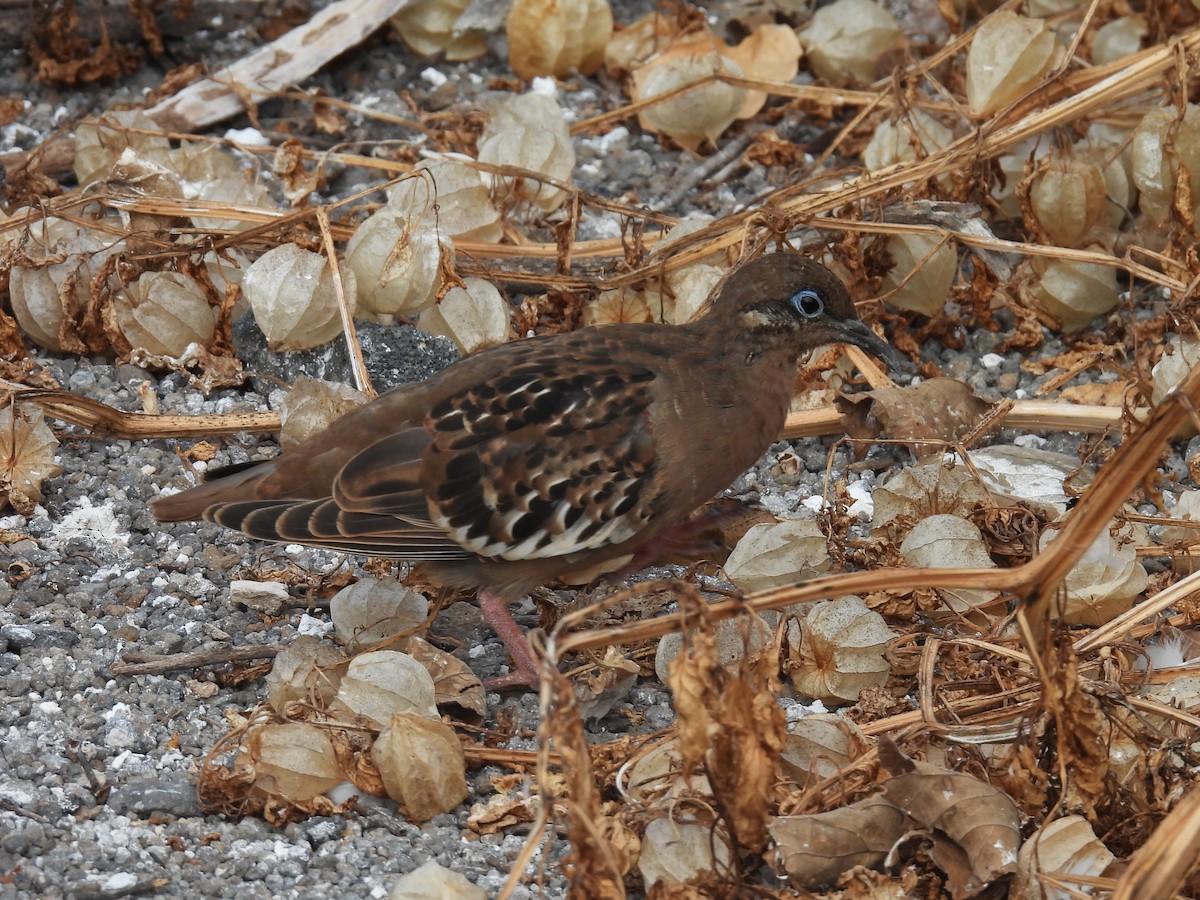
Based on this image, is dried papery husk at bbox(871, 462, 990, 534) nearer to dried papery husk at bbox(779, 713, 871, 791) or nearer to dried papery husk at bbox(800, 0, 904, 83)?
dried papery husk at bbox(779, 713, 871, 791)

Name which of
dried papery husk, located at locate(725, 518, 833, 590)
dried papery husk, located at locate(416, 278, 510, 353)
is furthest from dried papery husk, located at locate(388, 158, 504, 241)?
dried papery husk, located at locate(725, 518, 833, 590)

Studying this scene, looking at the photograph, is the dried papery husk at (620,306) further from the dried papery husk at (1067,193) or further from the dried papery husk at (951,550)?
the dried papery husk at (951,550)

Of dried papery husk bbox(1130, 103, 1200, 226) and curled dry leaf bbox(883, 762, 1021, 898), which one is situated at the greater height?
dried papery husk bbox(1130, 103, 1200, 226)

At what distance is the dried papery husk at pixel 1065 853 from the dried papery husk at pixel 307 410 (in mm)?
2447

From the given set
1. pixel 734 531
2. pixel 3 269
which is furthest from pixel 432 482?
pixel 3 269

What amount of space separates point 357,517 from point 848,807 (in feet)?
5.30

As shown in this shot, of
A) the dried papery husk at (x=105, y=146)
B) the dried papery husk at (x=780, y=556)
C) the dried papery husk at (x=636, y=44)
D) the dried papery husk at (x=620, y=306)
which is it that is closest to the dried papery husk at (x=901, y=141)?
the dried papery husk at (x=620, y=306)

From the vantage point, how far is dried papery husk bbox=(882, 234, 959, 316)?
5.29 meters

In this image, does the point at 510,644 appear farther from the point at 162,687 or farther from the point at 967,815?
the point at 967,815

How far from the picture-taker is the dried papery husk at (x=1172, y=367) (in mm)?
4680

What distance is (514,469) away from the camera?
13.8 ft

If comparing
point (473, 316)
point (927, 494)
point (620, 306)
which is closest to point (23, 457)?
point (473, 316)

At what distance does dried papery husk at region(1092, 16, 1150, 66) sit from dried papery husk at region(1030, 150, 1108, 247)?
1.06 m

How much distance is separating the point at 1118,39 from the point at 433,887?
4761mm
